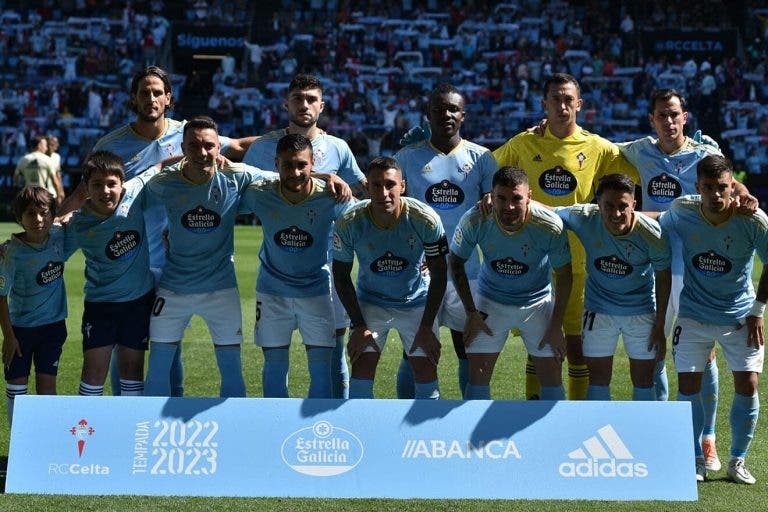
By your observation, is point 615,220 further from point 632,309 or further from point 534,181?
point 534,181

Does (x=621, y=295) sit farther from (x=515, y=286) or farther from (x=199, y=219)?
(x=199, y=219)

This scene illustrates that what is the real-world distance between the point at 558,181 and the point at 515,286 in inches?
41.0

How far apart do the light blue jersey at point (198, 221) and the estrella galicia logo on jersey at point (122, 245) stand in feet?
0.72

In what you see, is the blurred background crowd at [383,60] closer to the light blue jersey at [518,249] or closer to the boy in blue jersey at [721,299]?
the light blue jersey at [518,249]

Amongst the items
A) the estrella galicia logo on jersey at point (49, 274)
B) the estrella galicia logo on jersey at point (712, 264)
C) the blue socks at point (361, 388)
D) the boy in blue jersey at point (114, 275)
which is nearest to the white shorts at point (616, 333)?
the estrella galicia logo on jersey at point (712, 264)

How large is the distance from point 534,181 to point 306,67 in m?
25.2

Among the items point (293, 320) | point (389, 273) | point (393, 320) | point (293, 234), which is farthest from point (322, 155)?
point (393, 320)

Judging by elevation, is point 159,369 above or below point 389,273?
below

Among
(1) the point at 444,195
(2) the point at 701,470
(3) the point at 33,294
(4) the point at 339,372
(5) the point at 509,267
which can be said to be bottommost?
(2) the point at 701,470

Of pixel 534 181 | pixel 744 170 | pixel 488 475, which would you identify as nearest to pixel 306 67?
pixel 744 170

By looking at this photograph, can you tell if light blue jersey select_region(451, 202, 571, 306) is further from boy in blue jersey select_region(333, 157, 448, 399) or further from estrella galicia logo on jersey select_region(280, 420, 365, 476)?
estrella galicia logo on jersey select_region(280, 420, 365, 476)

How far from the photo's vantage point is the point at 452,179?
6.82 metres

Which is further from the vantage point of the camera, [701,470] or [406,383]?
[406,383]

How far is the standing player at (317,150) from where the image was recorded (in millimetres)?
6711
